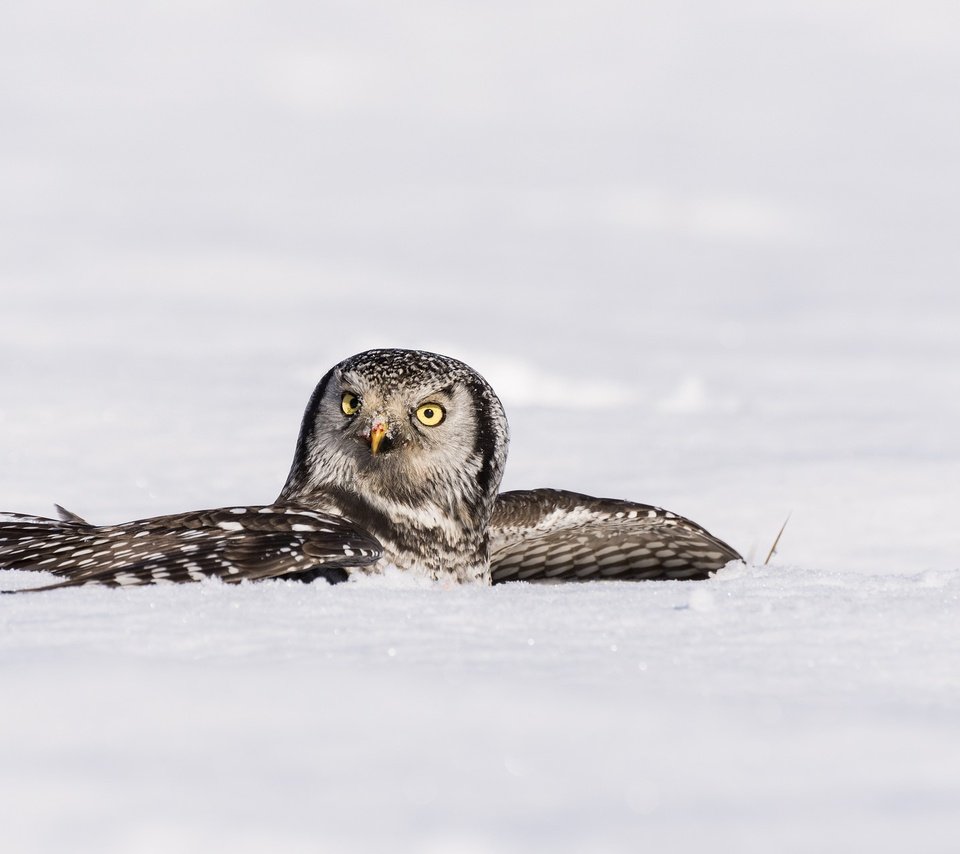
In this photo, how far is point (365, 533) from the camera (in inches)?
188

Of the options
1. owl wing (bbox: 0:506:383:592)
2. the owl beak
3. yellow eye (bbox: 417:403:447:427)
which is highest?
yellow eye (bbox: 417:403:447:427)

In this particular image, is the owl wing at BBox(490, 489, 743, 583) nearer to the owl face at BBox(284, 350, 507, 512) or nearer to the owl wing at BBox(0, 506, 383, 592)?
the owl face at BBox(284, 350, 507, 512)

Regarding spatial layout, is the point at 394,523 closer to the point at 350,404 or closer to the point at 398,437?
the point at 398,437

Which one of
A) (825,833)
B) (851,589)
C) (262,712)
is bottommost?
(825,833)

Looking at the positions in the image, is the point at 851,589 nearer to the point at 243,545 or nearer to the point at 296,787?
the point at 243,545

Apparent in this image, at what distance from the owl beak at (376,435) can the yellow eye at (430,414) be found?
0.22 metres

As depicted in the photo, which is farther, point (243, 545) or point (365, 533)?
point (365, 533)

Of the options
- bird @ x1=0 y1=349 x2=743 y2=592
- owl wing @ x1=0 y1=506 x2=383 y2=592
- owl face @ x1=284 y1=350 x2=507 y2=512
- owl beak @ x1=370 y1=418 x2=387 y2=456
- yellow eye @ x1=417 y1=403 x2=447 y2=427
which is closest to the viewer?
owl wing @ x1=0 y1=506 x2=383 y2=592

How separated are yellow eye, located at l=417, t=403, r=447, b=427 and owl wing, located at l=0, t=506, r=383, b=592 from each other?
0.64 meters

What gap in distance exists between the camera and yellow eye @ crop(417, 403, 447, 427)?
5215mm

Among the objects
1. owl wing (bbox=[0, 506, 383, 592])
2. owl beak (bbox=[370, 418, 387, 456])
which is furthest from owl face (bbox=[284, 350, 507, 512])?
owl wing (bbox=[0, 506, 383, 592])

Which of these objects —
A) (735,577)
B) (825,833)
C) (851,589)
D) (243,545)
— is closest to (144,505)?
(243,545)

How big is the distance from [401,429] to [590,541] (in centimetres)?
113

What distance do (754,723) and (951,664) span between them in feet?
2.32
